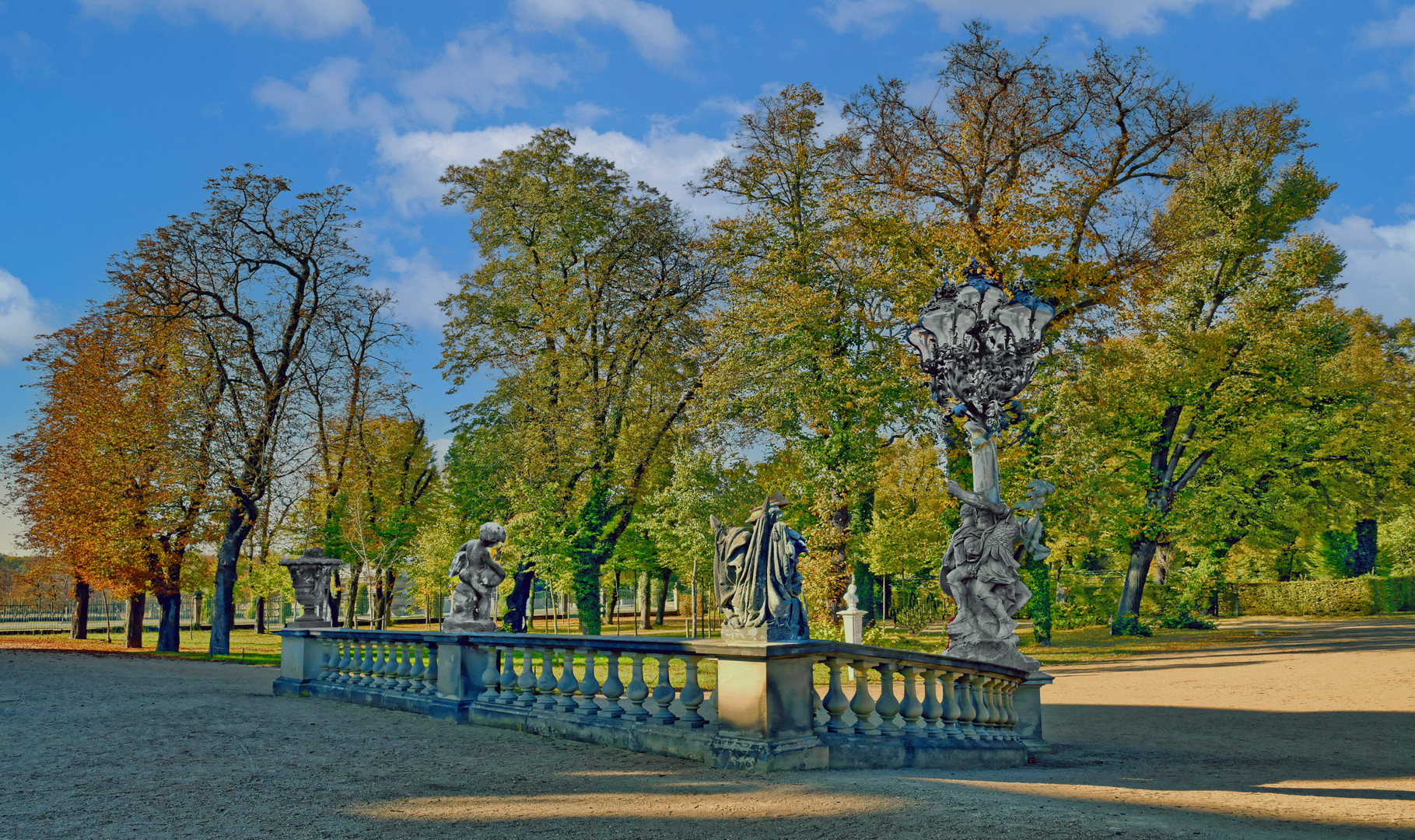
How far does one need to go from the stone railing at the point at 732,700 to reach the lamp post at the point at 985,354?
2.47m

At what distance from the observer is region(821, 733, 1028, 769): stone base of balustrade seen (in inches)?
277

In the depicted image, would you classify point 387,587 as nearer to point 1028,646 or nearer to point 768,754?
point 1028,646

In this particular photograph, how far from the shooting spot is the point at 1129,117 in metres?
26.2

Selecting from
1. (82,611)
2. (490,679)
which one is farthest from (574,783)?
(82,611)

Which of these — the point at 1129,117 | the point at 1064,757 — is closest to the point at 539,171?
the point at 1129,117

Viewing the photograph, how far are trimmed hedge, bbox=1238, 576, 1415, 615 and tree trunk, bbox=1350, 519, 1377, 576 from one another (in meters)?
2.63

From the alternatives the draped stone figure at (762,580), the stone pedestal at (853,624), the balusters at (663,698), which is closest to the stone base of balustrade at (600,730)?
the balusters at (663,698)

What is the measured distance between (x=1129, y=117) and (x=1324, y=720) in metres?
19.0

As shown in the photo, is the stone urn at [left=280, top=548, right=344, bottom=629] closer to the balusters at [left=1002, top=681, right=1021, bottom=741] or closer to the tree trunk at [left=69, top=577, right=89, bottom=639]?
the balusters at [left=1002, top=681, right=1021, bottom=741]

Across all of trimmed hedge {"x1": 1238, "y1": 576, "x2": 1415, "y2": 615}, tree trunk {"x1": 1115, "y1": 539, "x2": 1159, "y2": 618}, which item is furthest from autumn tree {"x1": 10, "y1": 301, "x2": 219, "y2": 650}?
trimmed hedge {"x1": 1238, "y1": 576, "x2": 1415, "y2": 615}

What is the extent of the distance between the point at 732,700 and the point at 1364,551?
5334 cm

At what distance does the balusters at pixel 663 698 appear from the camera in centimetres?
748

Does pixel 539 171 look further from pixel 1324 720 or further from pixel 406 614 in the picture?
pixel 406 614

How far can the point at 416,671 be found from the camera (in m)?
10.6
